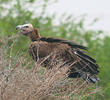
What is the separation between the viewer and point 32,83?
223 inches

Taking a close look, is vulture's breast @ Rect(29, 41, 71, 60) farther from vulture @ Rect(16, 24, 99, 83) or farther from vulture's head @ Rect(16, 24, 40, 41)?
vulture's head @ Rect(16, 24, 40, 41)

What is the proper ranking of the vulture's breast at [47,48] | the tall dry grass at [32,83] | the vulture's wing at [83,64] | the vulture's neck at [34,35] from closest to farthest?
the tall dry grass at [32,83], the vulture's wing at [83,64], the vulture's breast at [47,48], the vulture's neck at [34,35]

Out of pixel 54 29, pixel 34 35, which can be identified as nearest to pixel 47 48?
pixel 34 35

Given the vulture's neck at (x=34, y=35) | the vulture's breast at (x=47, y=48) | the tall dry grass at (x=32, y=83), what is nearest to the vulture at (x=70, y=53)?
the vulture's breast at (x=47, y=48)

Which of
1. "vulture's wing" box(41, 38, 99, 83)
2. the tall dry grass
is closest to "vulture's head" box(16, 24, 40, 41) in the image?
"vulture's wing" box(41, 38, 99, 83)

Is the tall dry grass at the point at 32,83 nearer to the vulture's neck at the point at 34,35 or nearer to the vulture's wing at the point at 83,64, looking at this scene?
the vulture's wing at the point at 83,64

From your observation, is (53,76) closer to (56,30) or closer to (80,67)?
(80,67)

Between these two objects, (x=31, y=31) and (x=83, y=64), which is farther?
(x=31, y=31)

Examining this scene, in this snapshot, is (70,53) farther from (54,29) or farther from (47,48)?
(54,29)

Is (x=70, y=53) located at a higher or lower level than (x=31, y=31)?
lower

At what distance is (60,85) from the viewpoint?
6336mm

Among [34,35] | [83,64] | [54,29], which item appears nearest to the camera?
[83,64]

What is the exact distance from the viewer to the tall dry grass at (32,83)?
18.2 ft

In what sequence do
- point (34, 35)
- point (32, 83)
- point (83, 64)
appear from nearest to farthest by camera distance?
point (32, 83)
point (83, 64)
point (34, 35)
